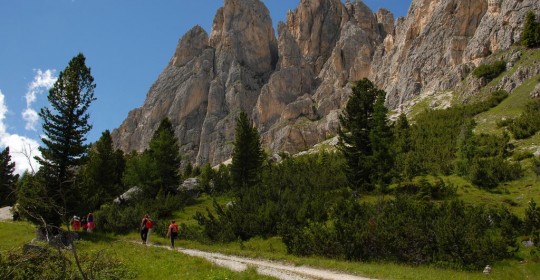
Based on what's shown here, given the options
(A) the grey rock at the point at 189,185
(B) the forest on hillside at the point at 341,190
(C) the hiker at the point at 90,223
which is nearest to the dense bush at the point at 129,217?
(B) the forest on hillside at the point at 341,190

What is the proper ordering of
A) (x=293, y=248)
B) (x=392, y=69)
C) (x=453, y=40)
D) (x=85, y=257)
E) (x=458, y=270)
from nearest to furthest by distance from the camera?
1. (x=458, y=270)
2. (x=85, y=257)
3. (x=293, y=248)
4. (x=453, y=40)
5. (x=392, y=69)

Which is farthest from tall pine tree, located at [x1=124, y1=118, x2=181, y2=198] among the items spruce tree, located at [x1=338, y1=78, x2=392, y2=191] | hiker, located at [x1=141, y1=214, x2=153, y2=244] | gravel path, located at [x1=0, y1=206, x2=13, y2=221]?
spruce tree, located at [x1=338, y1=78, x2=392, y2=191]

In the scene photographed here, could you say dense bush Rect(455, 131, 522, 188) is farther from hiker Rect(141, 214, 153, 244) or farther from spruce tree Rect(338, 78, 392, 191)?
hiker Rect(141, 214, 153, 244)

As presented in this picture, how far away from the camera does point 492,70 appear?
257ft

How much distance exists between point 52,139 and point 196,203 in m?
16.8

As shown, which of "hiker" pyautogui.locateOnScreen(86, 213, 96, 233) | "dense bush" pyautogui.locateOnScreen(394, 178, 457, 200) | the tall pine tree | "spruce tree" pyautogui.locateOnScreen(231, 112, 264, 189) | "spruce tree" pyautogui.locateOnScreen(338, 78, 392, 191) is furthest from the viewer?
"spruce tree" pyautogui.locateOnScreen(231, 112, 264, 189)

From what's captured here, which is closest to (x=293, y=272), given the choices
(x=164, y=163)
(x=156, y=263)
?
(x=156, y=263)

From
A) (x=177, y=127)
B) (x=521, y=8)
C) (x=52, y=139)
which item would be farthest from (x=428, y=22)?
(x=52, y=139)

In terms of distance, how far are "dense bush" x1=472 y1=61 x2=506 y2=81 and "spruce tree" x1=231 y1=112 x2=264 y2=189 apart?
54124 millimetres

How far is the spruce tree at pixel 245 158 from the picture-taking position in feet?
154

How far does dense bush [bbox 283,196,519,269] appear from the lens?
17109mm

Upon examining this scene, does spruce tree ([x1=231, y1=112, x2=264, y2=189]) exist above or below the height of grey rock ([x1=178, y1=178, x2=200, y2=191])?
above

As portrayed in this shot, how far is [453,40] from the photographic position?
106812mm

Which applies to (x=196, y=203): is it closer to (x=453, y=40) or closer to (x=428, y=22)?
(x=453, y=40)
